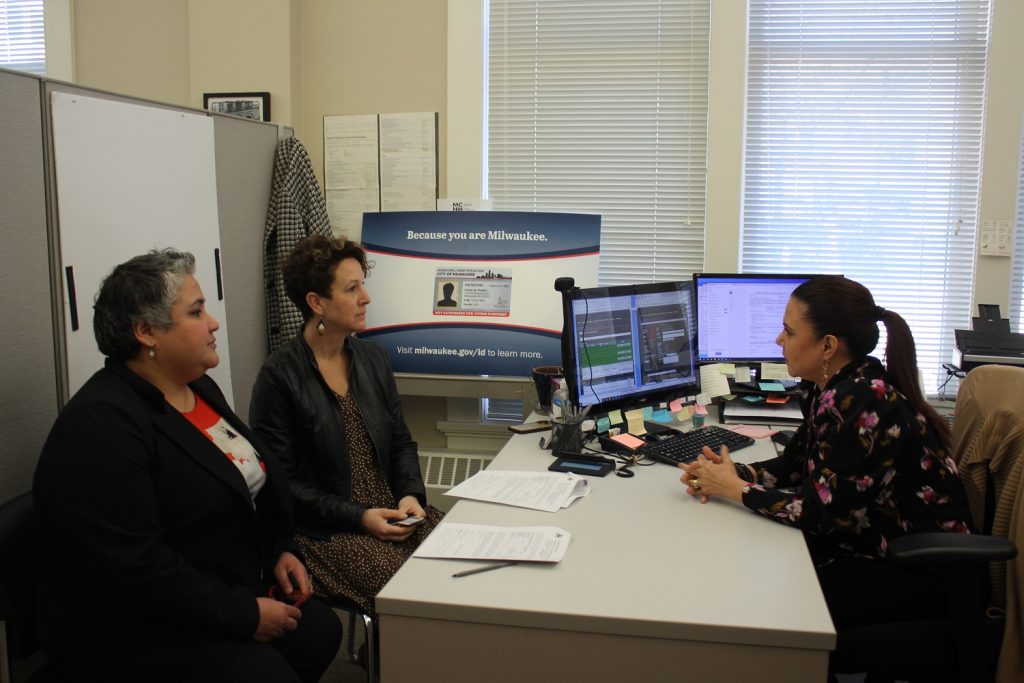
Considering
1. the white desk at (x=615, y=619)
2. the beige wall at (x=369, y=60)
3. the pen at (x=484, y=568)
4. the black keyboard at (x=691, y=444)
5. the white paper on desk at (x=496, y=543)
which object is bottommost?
the white desk at (x=615, y=619)

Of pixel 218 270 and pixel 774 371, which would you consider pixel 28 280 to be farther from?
pixel 774 371

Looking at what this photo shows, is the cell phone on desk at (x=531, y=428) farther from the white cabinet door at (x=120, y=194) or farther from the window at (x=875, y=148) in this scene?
the window at (x=875, y=148)

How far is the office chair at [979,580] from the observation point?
62.8 inches

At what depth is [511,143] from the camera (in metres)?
3.67

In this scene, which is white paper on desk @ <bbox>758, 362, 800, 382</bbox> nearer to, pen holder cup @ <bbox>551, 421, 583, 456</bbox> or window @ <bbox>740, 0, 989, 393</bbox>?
window @ <bbox>740, 0, 989, 393</bbox>

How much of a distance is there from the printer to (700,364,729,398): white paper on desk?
930 millimetres

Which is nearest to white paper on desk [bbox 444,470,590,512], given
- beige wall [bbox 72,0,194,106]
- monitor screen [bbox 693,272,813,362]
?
monitor screen [bbox 693,272,813,362]

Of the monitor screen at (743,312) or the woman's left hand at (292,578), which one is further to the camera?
the monitor screen at (743,312)

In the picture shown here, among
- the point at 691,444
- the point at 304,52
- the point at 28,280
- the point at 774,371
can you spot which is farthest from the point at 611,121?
the point at 28,280

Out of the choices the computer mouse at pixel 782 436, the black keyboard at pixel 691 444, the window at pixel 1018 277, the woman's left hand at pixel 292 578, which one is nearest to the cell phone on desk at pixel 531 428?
the black keyboard at pixel 691 444

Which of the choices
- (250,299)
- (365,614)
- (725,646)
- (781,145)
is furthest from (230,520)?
(781,145)

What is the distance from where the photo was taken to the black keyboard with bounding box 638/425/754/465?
223 cm

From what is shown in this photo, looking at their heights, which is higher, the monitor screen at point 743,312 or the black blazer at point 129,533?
the monitor screen at point 743,312

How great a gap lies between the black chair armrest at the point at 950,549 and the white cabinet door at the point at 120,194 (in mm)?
2166
